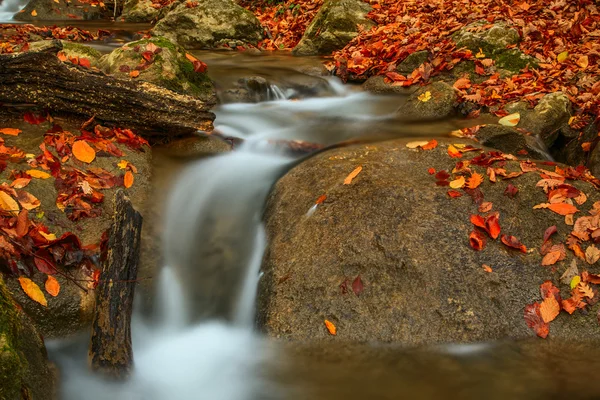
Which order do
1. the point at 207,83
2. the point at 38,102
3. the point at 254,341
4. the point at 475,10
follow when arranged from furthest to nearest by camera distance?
the point at 475,10, the point at 207,83, the point at 38,102, the point at 254,341

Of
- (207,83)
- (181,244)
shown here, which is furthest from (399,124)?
→ (181,244)

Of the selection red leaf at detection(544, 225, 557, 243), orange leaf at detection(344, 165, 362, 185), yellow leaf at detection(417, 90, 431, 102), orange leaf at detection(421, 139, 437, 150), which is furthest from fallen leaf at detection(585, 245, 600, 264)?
yellow leaf at detection(417, 90, 431, 102)

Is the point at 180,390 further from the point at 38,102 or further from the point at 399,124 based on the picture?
the point at 399,124

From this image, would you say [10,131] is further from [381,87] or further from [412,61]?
[412,61]

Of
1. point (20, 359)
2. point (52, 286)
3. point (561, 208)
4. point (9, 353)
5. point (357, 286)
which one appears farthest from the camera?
point (561, 208)

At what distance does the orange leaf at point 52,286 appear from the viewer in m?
3.54

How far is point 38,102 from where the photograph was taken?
16.8ft

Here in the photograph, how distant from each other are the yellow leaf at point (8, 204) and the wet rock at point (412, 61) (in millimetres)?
5960

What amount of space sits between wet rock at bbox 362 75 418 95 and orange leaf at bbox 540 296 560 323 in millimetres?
4398

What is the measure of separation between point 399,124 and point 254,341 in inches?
143

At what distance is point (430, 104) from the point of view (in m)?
6.53

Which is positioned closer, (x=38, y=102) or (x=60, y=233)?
(x=60, y=233)

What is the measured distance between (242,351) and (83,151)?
8.19ft

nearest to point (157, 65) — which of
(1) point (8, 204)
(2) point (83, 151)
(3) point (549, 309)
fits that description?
(2) point (83, 151)
